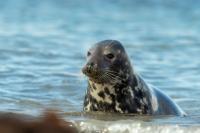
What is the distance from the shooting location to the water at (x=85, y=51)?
→ 7.30m

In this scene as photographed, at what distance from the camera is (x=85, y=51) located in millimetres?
14492

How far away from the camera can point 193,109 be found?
8094 mm

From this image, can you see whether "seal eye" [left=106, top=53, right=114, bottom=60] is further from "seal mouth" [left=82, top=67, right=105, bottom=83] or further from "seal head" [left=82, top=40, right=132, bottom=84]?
"seal mouth" [left=82, top=67, right=105, bottom=83]

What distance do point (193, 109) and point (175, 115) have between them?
1033 mm

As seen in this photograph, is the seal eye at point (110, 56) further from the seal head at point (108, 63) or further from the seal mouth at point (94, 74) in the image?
the seal mouth at point (94, 74)

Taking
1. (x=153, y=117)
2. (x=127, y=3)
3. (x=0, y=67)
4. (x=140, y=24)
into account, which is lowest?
(x=153, y=117)

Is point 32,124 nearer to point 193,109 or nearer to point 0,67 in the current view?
point 193,109

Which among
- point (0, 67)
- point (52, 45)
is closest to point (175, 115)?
point (0, 67)

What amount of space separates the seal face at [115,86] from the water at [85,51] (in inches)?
5.3

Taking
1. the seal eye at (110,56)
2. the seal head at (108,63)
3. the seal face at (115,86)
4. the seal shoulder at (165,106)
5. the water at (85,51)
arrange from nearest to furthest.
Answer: the seal head at (108,63), the seal face at (115,86), the seal eye at (110,56), the seal shoulder at (165,106), the water at (85,51)

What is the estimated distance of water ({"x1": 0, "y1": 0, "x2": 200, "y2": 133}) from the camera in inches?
287

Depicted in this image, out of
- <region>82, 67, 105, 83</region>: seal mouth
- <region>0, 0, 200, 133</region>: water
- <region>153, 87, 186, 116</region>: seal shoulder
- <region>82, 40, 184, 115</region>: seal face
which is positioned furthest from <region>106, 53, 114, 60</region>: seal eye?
<region>153, 87, 186, 116</region>: seal shoulder

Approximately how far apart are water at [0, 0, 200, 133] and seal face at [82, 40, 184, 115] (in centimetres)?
14

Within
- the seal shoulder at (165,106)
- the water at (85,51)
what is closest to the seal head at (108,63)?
the water at (85,51)
